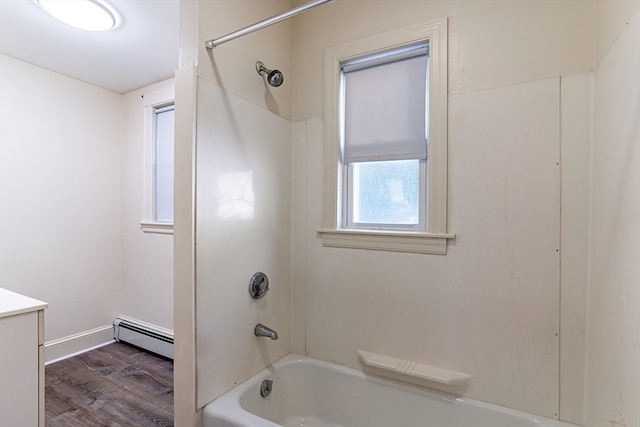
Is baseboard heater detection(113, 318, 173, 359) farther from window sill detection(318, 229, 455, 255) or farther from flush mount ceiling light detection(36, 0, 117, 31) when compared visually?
flush mount ceiling light detection(36, 0, 117, 31)

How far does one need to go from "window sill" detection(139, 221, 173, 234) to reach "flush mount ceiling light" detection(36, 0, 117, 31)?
1459 mm

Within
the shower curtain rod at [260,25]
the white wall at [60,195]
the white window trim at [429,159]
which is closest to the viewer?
the shower curtain rod at [260,25]

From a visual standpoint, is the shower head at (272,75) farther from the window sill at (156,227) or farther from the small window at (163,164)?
the window sill at (156,227)

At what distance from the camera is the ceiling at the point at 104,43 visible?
5.87ft

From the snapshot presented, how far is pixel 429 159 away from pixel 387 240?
460mm

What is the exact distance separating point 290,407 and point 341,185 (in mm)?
1277

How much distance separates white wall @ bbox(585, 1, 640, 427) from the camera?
0.88 metres

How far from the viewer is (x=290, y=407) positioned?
1748 mm

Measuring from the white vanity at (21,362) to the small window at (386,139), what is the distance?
4.89 feet

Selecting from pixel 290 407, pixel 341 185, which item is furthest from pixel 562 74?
pixel 290 407

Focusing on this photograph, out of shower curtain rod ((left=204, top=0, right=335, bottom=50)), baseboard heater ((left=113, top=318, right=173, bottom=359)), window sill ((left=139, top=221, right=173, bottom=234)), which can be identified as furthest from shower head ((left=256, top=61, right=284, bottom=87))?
baseboard heater ((left=113, top=318, right=173, bottom=359))

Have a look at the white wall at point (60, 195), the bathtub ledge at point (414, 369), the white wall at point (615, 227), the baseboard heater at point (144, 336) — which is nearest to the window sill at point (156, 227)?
the white wall at point (60, 195)

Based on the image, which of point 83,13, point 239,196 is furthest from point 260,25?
point 83,13

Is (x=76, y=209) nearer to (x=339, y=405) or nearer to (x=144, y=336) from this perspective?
(x=144, y=336)
